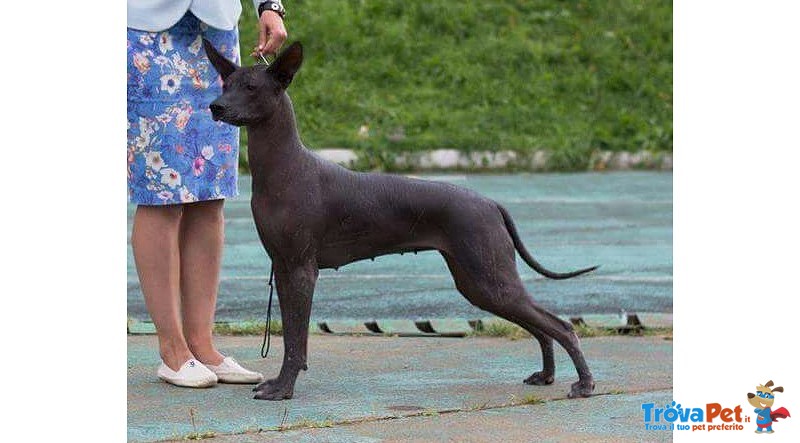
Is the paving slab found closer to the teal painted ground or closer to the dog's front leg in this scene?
the dog's front leg

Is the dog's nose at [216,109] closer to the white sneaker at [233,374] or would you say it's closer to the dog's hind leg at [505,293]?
the dog's hind leg at [505,293]

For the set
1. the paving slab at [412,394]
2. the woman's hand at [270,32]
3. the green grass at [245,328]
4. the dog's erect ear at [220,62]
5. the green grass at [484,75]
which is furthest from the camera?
the green grass at [484,75]

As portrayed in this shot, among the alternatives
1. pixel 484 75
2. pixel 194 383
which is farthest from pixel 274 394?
pixel 484 75

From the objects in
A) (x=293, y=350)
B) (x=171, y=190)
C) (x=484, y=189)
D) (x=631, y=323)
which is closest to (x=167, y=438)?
(x=293, y=350)

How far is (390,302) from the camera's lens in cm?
789

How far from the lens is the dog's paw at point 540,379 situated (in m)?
5.55

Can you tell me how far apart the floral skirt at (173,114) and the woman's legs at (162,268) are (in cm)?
9

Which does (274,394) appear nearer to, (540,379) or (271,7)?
(540,379)

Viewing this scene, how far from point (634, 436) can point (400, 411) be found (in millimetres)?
834
